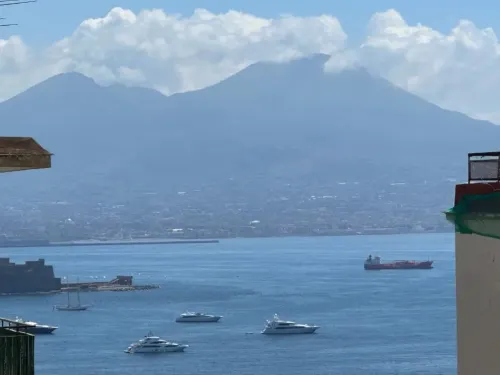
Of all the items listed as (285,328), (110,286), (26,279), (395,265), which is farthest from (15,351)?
(395,265)

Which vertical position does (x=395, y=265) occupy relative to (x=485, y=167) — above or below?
below

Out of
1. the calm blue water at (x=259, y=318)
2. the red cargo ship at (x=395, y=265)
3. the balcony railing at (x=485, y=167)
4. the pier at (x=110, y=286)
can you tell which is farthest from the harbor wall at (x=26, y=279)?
the balcony railing at (x=485, y=167)

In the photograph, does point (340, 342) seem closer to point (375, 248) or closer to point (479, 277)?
point (479, 277)

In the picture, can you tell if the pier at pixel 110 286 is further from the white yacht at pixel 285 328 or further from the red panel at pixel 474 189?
the red panel at pixel 474 189

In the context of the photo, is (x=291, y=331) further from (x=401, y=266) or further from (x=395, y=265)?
(x=395, y=265)

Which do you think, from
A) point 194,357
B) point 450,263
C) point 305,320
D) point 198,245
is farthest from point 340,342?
point 198,245

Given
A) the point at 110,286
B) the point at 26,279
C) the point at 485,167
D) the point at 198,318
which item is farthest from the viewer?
the point at 110,286

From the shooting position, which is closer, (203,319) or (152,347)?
(152,347)
